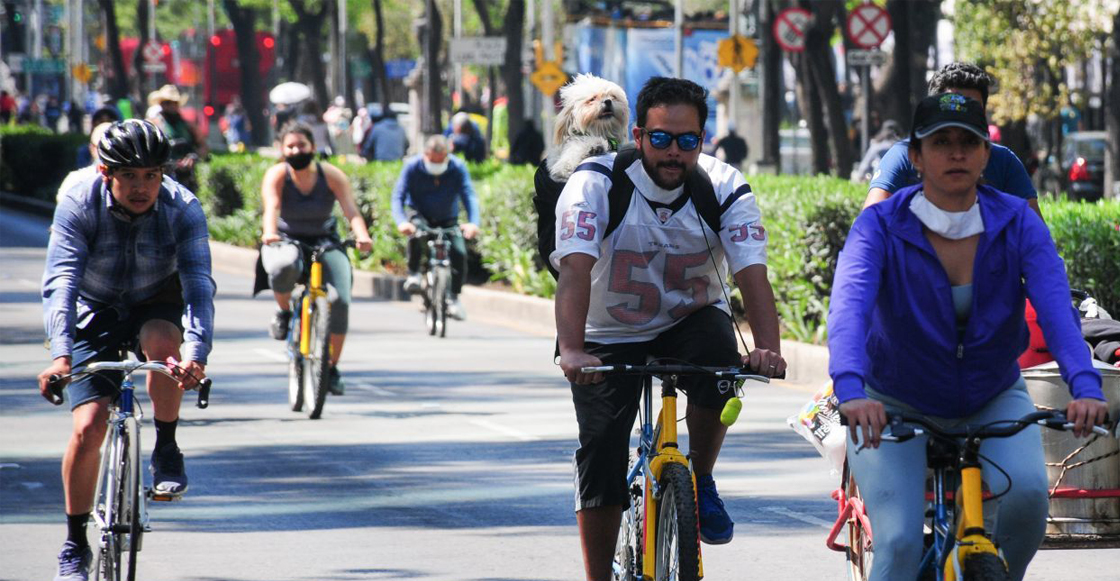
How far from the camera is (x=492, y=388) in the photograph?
13266mm

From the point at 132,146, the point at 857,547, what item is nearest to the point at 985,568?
the point at 857,547

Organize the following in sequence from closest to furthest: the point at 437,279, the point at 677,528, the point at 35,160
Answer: the point at 677,528 → the point at 437,279 → the point at 35,160

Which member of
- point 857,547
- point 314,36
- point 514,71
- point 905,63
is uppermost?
point 314,36

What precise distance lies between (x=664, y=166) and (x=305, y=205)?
6973 mm

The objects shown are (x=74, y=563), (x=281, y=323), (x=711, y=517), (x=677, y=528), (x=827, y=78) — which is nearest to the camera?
(x=677, y=528)

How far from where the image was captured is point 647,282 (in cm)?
575

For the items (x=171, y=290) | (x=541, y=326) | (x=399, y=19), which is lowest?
(x=541, y=326)

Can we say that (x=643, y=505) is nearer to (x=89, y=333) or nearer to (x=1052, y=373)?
(x=1052, y=373)

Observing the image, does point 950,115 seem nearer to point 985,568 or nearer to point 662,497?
point 985,568

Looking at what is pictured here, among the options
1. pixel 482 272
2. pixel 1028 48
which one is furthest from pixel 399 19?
pixel 482 272

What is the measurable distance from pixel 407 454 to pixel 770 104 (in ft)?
75.0

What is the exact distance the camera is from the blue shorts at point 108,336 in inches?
253

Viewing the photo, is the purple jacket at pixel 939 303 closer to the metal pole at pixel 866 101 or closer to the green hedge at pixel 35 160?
the metal pole at pixel 866 101

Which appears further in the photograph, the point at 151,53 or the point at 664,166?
the point at 151,53
